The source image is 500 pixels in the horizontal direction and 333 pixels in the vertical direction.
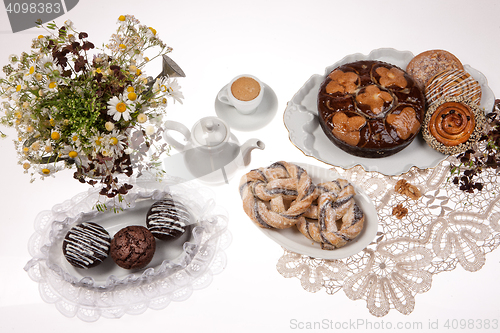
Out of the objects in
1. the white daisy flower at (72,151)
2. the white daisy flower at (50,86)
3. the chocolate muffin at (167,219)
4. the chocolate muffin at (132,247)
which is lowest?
the chocolate muffin at (132,247)

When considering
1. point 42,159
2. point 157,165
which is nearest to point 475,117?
point 157,165

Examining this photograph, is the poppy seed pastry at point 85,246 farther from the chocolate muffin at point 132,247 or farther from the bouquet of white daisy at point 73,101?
the bouquet of white daisy at point 73,101

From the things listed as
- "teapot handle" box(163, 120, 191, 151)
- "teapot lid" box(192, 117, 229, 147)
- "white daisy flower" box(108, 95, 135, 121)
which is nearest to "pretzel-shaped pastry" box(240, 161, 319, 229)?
"teapot lid" box(192, 117, 229, 147)

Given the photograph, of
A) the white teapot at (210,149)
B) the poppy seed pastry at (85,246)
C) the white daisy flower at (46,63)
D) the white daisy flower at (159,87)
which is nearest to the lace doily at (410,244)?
the white teapot at (210,149)

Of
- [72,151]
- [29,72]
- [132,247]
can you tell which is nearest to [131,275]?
[132,247]

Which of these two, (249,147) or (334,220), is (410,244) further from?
(249,147)

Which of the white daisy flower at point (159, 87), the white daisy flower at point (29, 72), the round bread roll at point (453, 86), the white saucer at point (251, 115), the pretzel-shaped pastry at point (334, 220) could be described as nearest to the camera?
the white daisy flower at point (29, 72)
